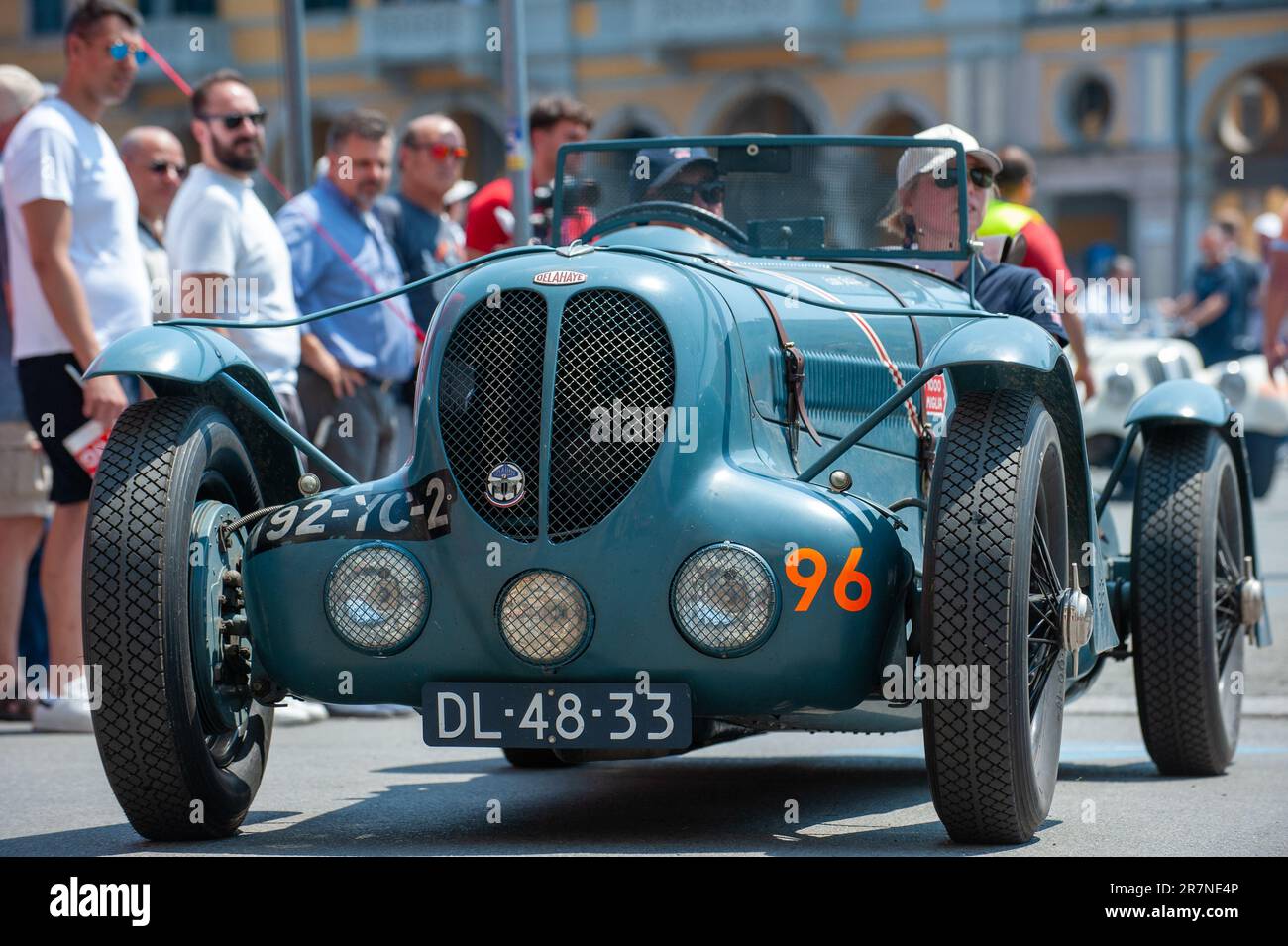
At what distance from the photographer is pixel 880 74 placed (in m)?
43.3

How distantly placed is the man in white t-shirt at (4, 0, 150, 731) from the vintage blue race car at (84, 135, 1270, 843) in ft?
6.48

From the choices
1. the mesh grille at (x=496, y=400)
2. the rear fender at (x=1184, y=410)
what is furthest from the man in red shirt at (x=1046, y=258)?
the mesh grille at (x=496, y=400)

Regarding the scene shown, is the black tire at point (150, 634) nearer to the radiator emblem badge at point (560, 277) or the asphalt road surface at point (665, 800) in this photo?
the asphalt road surface at point (665, 800)

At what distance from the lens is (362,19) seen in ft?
152

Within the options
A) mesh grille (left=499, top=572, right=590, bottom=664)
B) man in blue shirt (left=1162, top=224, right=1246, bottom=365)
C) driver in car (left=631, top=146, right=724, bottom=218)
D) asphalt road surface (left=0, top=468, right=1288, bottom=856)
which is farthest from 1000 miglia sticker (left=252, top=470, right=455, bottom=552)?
man in blue shirt (left=1162, top=224, right=1246, bottom=365)

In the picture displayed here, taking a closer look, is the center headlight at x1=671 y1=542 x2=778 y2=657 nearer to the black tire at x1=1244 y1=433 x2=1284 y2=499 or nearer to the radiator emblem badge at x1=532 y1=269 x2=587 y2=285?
the radiator emblem badge at x1=532 y1=269 x2=587 y2=285

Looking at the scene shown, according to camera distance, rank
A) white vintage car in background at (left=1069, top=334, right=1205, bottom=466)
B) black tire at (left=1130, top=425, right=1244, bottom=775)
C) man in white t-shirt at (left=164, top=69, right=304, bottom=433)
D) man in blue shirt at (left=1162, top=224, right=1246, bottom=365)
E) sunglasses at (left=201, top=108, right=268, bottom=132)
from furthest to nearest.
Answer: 1. man in blue shirt at (left=1162, top=224, right=1246, bottom=365)
2. white vintage car in background at (left=1069, top=334, right=1205, bottom=466)
3. sunglasses at (left=201, top=108, right=268, bottom=132)
4. man in white t-shirt at (left=164, top=69, right=304, bottom=433)
5. black tire at (left=1130, top=425, right=1244, bottom=775)

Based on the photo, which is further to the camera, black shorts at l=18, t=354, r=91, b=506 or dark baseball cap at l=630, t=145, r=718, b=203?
black shorts at l=18, t=354, r=91, b=506

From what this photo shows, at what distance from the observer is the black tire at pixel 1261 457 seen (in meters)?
15.3

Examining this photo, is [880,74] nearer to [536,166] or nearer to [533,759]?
[536,166]

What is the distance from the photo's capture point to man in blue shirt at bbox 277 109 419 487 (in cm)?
821

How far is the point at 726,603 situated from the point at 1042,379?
101 cm

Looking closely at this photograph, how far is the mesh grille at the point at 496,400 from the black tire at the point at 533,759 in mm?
1919

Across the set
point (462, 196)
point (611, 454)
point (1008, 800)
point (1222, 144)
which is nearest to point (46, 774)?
point (611, 454)
